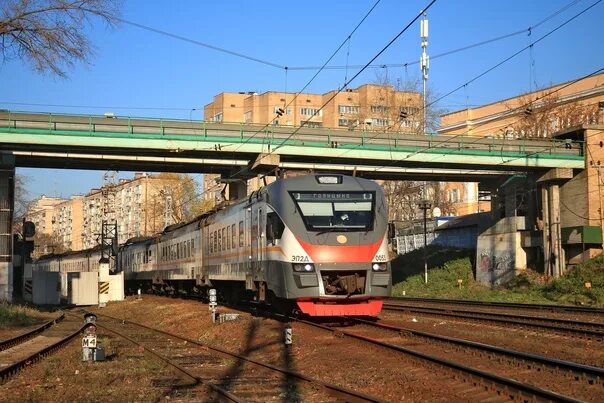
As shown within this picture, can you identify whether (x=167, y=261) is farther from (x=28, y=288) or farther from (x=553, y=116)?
(x=553, y=116)

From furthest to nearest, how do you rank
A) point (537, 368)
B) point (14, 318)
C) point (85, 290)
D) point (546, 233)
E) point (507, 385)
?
point (85, 290)
point (546, 233)
point (14, 318)
point (537, 368)
point (507, 385)

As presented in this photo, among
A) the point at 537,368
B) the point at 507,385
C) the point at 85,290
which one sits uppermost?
the point at 507,385

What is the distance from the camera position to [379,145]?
36750 mm

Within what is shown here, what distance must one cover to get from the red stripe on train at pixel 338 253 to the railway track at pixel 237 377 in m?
2.73

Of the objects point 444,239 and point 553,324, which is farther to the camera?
point 444,239

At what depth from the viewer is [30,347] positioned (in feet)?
56.3

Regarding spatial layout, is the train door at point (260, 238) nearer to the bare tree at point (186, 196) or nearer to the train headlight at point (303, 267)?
the train headlight at point (303, 267)

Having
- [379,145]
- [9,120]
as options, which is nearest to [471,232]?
[379,145]

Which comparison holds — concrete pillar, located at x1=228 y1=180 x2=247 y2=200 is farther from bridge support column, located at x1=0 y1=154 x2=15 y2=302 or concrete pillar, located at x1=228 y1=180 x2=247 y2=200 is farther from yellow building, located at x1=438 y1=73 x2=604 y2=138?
yellow building, located at x1=438 y1=73 x2=604 y2=138

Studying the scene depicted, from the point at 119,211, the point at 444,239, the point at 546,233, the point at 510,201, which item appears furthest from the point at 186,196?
the point at 546,233

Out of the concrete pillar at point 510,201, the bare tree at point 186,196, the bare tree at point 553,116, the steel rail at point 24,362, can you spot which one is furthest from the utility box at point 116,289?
the bare tree at point 186,196

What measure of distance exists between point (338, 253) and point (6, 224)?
2185cm

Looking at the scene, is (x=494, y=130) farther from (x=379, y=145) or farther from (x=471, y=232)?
(x=379, y=145)

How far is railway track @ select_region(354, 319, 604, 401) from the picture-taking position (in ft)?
29.9
